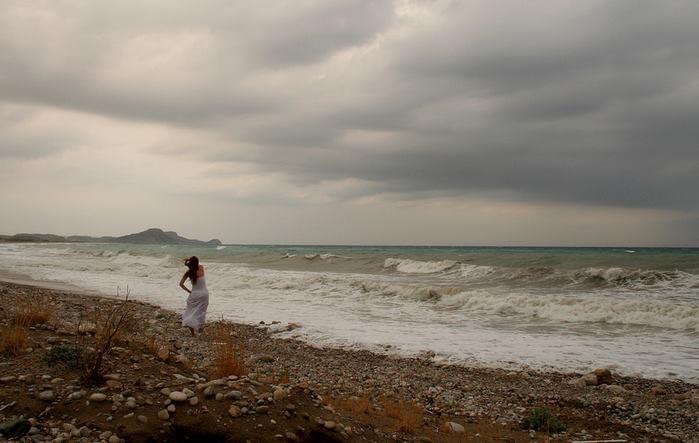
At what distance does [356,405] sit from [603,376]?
16.1ft

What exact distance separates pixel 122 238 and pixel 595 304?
211m

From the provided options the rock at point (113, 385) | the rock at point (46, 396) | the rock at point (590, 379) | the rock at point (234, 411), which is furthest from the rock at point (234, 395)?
the rock at point (590, 379)

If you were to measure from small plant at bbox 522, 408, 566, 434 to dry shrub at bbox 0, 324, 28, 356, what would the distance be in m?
6.45

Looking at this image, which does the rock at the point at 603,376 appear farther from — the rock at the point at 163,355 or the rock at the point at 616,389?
the rock at the point at 163,355

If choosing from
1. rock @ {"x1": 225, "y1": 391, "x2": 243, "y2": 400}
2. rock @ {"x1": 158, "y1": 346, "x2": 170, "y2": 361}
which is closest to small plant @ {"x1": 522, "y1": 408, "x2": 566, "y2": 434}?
rock @ {"x1": 225, "y1": 391, "x2": 243, "y2": 400}

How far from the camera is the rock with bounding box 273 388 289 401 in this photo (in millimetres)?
4939

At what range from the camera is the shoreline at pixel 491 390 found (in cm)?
643

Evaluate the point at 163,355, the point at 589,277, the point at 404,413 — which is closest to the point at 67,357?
the point at 163,355

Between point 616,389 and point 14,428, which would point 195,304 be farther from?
point 616,389

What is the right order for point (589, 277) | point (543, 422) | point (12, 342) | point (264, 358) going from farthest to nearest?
point (589, 277) → point (264, 358) → point (543, 422) → point (12, 342)

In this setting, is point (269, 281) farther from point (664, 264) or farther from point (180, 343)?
point (664, 264)

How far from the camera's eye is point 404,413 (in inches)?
241

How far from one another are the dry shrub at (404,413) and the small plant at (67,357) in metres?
3.68

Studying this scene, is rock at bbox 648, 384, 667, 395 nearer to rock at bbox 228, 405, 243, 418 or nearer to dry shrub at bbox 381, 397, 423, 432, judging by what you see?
dry shrub at bbox 381, 397, 423, 432
